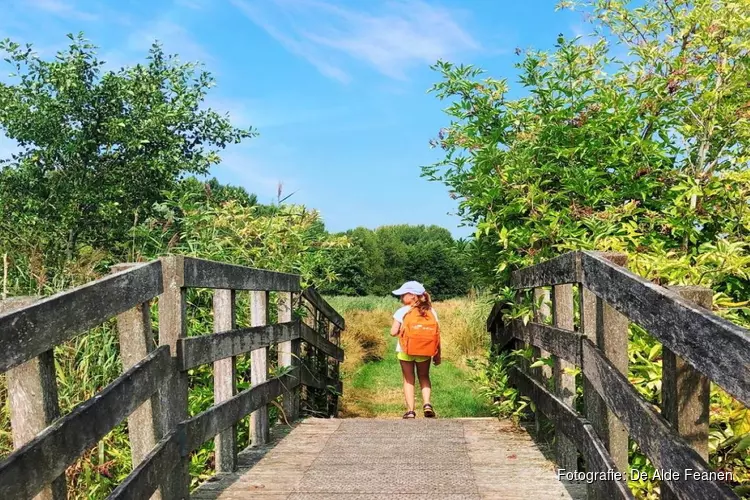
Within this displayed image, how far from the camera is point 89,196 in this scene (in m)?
10.5

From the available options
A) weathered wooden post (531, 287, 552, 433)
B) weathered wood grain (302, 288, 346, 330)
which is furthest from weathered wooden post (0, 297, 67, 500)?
weathered wood grain (302, 288, 346, 330)

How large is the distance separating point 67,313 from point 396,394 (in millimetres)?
10225

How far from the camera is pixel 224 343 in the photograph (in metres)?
4.06

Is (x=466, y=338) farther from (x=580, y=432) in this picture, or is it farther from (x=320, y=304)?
(x=580, y=432)

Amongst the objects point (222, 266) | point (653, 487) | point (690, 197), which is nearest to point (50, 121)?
point (222, 266)

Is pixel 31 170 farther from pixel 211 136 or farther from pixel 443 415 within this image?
pixel 443 415

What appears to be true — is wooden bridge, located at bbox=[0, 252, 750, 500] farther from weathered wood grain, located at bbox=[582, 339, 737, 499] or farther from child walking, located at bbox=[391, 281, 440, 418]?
child walking, located at bbox=[391, 281, 440, 418]

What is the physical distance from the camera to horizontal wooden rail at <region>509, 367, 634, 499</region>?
9.52ft

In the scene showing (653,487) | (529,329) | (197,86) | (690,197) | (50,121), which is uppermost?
(197,86)

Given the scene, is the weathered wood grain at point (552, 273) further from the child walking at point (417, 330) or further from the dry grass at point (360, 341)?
the dry grass at point (360, 341)

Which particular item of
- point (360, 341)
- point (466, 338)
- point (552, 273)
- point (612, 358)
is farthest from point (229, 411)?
point (360, 341)

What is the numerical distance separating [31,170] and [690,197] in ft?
31.1

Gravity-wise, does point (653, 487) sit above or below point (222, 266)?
below

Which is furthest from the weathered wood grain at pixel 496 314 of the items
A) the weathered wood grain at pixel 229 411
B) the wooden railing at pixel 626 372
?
the weathered wood grain at pixel 229 411
